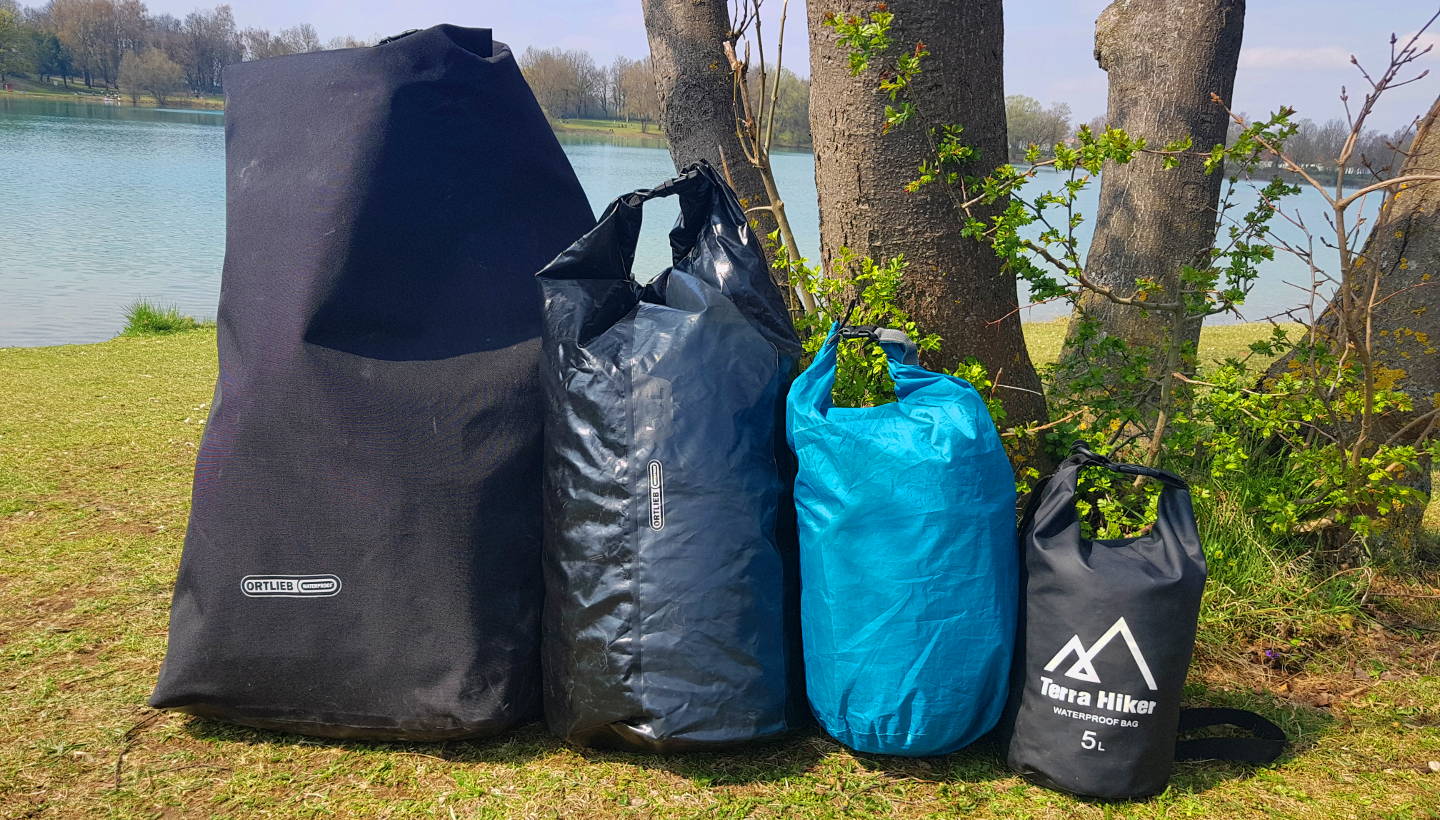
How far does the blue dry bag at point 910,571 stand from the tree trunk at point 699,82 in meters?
2.54

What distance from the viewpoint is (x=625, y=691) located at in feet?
6.72

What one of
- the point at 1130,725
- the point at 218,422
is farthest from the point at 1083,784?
the point at 218,422

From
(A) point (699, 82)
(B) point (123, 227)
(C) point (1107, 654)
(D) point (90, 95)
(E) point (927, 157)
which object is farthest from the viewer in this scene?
(D) point (90, 95)

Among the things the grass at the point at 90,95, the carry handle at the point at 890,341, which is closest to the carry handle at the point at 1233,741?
the carry handle at the point at 890,341

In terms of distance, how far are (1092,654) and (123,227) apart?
20.4 meters

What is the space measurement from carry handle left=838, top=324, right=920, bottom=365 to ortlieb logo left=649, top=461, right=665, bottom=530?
62 cm

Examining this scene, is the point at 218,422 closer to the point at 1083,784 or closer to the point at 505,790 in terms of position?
the point at 505,790

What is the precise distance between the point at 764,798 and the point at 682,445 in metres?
0.78

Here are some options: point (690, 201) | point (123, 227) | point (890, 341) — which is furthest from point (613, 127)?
point (890, 341)

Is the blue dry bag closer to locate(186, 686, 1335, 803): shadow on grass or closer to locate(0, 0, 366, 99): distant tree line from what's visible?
locate(186, 686, 1335, 803): shadow on grass

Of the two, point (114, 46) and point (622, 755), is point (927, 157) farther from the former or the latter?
point (114, 46)

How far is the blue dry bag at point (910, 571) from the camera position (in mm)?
2037

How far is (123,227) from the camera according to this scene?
1806 cm

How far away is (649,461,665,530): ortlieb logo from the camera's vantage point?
207 cm
